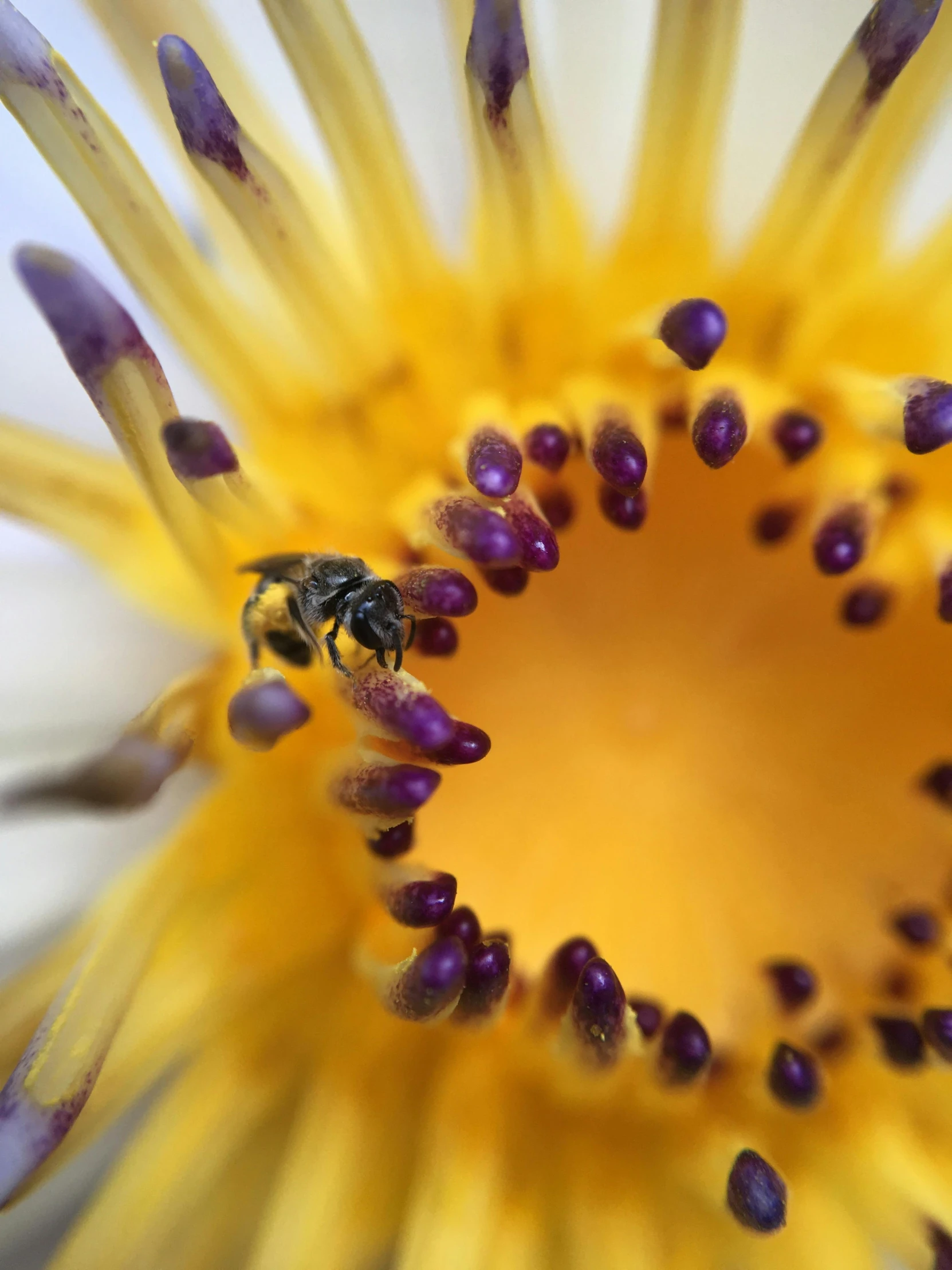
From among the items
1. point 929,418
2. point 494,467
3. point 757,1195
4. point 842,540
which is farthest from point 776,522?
point 757,1195

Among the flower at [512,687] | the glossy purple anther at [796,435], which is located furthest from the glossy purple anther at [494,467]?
the glossy purple anther at [796,435]

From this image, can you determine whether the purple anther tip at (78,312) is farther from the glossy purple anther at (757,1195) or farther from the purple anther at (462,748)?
the glossy purple anther at (757,1195)

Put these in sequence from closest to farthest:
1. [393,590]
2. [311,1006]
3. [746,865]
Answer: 1. [393,590]
2. [311,1006]
3. [746,865]

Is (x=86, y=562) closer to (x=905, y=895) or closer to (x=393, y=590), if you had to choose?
(x=393, y=590)

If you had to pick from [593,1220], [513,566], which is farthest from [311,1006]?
[513,566]

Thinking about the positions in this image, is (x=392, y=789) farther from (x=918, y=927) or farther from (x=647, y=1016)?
(x=918, y=927)

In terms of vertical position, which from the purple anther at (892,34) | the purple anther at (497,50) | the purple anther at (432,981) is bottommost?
the purple anther at (432,981)
